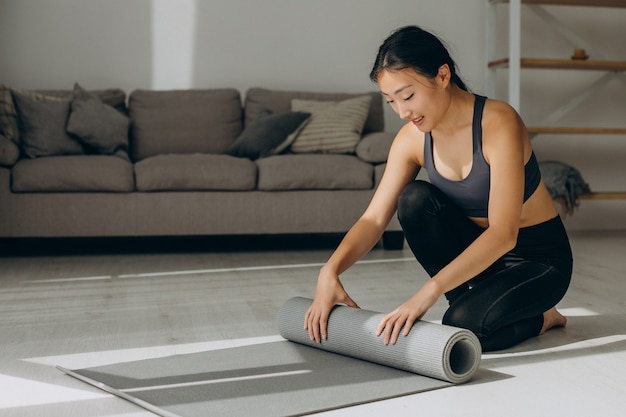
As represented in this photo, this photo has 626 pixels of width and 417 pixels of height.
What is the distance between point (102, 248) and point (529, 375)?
3114mm

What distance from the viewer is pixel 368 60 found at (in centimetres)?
554

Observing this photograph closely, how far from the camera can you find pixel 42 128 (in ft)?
14.4

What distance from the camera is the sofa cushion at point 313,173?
169 inches

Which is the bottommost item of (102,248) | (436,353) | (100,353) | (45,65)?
(102,248)

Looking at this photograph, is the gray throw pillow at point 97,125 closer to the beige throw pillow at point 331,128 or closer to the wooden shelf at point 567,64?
the beige throw pillow at point 331,128

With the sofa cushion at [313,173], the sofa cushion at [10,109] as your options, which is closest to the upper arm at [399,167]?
the sofa cushion at [313,173]

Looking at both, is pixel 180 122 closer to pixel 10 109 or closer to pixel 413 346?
pixel 10 109

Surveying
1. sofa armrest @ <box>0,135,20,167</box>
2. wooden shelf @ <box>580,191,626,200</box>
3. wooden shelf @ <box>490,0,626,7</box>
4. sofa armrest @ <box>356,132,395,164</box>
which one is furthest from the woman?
wooden shelf @ <box>490,0,626,7</box>

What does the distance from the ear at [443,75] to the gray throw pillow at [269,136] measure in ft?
8.55

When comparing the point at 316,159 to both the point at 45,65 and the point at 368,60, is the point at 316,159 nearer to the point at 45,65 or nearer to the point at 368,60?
the point at 368,60

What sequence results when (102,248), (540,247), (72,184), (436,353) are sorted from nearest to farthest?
(436,353) < (540,247) < (72,184) < (102,248)

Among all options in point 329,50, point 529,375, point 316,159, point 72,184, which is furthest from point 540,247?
point 329,50

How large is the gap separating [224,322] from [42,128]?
232 centimetres

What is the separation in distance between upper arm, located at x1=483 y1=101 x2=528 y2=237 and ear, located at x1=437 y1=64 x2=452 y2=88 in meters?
0.15
